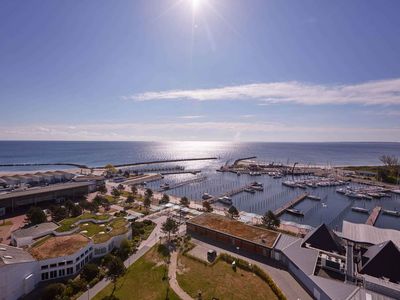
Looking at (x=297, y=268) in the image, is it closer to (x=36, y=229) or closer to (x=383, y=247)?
(x=383, y=247)

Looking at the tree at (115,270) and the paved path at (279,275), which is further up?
the tree at (115,270)

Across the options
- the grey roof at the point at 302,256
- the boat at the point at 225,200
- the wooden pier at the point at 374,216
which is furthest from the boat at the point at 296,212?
the grey roof at the point at 302,256

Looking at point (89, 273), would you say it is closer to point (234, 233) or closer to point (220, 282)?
point (220, 282)

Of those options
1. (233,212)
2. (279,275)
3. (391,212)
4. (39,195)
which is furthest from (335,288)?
(39,195)

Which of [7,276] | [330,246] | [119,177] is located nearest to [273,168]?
[119,177]

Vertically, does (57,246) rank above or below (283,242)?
above

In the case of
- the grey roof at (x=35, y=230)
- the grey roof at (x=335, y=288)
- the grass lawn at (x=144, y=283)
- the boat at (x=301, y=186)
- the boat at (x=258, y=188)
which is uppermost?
the grey roof at (x=35, y=230)

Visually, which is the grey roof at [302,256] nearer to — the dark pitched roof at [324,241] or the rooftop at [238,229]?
the dark pitched roof at [324,241]

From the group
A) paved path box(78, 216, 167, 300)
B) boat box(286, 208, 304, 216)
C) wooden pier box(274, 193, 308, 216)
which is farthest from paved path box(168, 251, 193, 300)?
boat box(286, 208, 304, 216)
